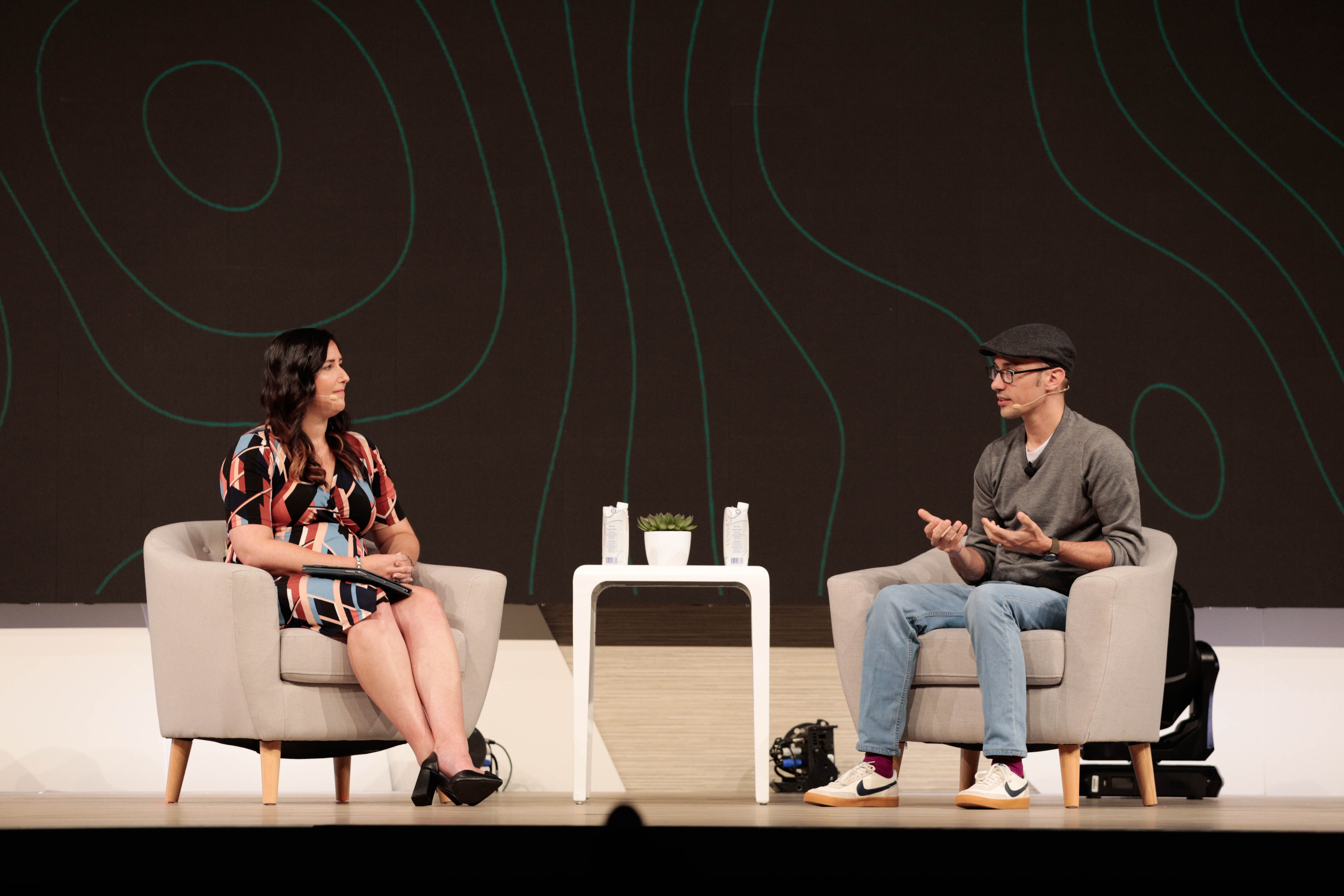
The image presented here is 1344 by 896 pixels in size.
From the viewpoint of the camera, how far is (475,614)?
3.10 metres

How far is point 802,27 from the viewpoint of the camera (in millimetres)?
4117

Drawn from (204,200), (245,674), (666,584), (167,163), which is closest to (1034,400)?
(666,584)

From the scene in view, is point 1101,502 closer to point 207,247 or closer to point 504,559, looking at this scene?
point 504,559

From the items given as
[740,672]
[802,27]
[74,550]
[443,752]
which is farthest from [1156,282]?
[74,550]

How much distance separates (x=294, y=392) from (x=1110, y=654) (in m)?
1.94

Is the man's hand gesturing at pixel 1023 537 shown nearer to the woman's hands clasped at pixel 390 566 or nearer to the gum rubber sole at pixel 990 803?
the gum rubber sole at pixel 990 803

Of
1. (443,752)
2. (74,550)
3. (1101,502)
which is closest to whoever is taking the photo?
(443,752)

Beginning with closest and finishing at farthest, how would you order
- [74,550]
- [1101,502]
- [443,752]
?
[443,752]
[1101,502]
[74,550]

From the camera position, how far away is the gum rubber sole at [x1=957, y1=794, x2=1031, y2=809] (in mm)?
2734

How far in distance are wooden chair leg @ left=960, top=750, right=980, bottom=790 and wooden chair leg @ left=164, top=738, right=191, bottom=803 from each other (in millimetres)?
1850

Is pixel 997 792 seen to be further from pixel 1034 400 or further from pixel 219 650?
pixel 219 650

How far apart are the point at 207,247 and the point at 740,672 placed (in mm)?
2114

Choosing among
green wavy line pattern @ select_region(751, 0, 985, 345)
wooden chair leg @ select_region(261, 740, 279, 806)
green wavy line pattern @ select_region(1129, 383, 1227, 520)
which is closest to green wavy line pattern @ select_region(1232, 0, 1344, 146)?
green wavy line pattern @ select_region(1129, 383, 1227, 520)

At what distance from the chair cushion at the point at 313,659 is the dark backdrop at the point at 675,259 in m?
1.13
